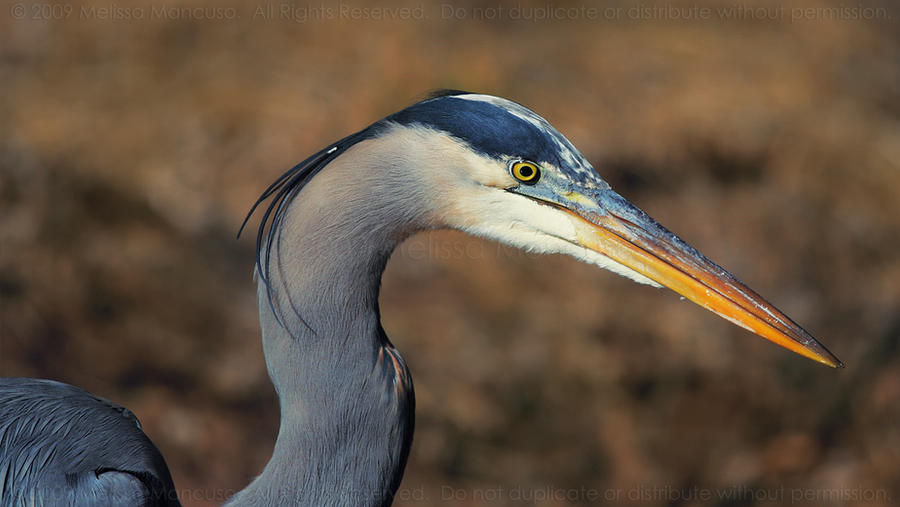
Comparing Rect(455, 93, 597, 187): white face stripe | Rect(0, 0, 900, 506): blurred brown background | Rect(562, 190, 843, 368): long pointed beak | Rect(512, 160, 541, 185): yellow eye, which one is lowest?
Rect(0, 0, 900, 506): blurred brown background

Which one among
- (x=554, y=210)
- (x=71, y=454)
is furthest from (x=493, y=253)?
(x=71, y=454)

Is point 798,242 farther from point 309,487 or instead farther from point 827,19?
point 309,487

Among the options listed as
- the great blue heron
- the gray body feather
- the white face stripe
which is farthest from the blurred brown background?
the white face stripe

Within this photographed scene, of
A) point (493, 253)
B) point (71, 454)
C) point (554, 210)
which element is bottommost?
point (493, 253)

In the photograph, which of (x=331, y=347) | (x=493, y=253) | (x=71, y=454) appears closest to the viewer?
(x=331, y=347)

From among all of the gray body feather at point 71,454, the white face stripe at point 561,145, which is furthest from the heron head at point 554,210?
the gray body feather at point 71,454

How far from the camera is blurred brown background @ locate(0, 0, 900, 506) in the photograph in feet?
14.4

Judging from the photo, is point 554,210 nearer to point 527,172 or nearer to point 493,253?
point 527,172

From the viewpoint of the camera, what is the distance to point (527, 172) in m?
1.77

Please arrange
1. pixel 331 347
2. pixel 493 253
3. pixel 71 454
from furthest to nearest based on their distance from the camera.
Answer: pixel 493 253, pixel 71 454, pixel 331 347

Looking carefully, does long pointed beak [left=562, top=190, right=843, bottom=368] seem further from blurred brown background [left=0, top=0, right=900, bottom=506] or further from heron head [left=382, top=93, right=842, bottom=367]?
blurred brown background [left=0, top=0, right=900, bottom=506]

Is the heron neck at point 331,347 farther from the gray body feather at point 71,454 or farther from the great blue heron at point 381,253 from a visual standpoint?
the gray body feather at point 71,454

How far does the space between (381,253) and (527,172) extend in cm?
34

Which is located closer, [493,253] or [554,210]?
[554,210]
